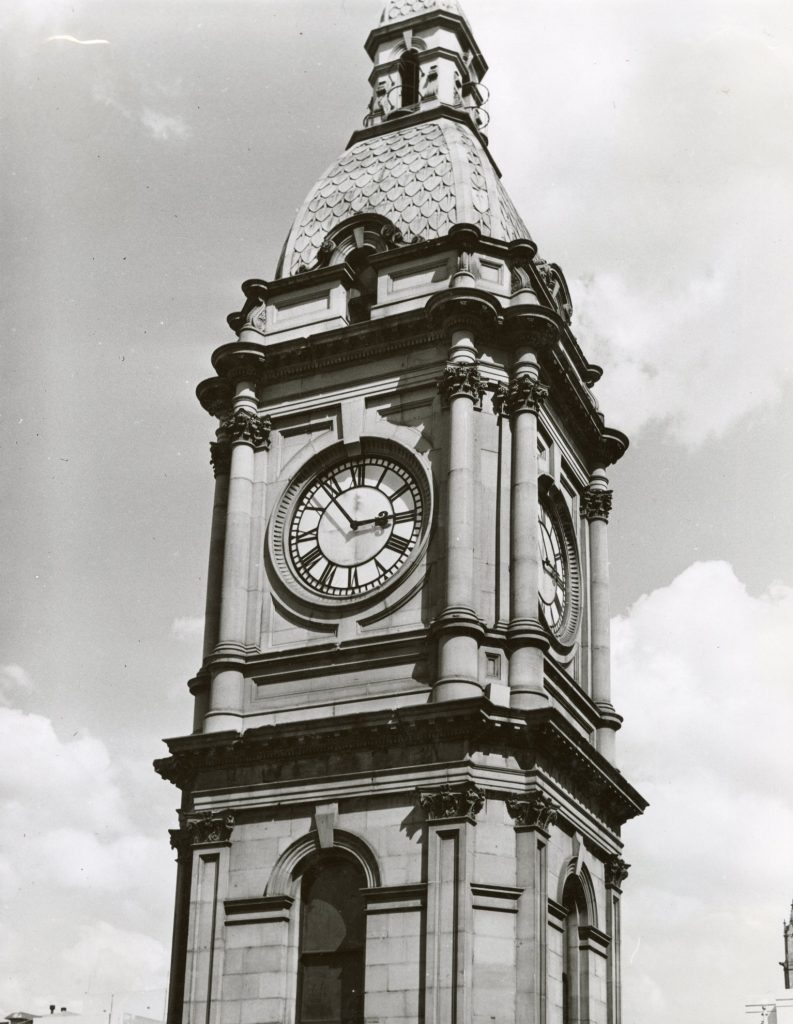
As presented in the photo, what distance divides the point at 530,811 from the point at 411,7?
23.3 m

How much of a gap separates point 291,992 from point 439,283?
1480 cm

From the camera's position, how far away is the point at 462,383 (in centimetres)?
3256

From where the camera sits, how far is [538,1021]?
27594 millimetres

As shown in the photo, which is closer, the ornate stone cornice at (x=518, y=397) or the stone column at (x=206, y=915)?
the stone column at (x=206, y=915)

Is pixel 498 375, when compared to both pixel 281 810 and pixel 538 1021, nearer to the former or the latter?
pixel 281 810

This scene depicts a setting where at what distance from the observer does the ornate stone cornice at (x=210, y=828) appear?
30.9 m

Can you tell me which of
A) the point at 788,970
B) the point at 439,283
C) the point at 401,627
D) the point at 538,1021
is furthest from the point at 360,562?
the point at 788,970

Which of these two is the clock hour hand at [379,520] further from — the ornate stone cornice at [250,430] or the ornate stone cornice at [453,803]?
the ornate stone cornice at [453,803]

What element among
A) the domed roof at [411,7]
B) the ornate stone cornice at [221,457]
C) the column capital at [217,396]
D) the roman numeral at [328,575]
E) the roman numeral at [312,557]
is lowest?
the roman numeral at [328,575]

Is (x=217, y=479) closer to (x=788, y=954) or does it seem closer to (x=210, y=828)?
(x=210, y=828)

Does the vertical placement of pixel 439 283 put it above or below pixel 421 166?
below

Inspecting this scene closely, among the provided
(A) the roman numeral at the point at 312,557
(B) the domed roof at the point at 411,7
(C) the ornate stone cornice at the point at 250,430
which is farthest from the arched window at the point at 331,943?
(B) the domed roof at the point at 411,7

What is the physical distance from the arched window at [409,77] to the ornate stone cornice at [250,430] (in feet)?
36.9

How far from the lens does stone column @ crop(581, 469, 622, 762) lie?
35406mm
